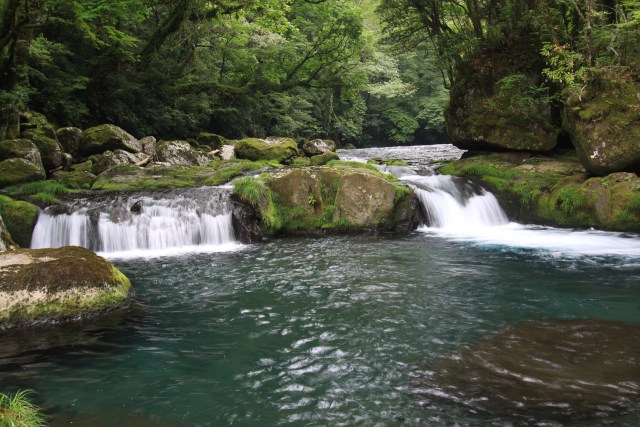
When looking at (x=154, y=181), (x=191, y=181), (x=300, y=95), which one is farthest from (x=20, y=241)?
(x=300, y=95)

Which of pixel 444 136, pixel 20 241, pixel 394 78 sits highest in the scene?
pixel 394 78

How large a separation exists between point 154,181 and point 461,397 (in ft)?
40.4

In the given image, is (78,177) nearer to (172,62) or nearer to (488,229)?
(172,62)

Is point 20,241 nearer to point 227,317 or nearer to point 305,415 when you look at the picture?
point 227,317

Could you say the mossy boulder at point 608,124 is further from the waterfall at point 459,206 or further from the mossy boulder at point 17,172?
the mossy boulder at point 17,172

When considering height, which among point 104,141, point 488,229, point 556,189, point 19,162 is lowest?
point 488,229

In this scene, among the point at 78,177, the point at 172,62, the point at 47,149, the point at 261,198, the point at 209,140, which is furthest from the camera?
the point at 209,140

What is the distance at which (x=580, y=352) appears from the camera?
4.48 m

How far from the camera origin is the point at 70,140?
52.1 feet

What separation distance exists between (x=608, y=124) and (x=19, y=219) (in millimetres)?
15167

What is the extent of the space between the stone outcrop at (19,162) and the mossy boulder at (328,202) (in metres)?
5.76

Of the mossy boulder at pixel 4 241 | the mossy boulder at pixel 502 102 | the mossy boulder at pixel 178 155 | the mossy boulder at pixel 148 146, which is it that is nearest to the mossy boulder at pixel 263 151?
the mossy boulder at pixel 178 155

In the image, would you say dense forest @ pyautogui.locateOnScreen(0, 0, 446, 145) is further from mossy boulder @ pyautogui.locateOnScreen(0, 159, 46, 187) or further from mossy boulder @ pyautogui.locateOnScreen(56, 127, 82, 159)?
mossy boulder @ pyautogui.locateOnScreen(0, 159, 46, 187)

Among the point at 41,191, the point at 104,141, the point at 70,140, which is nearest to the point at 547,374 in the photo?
the point at 41,191
